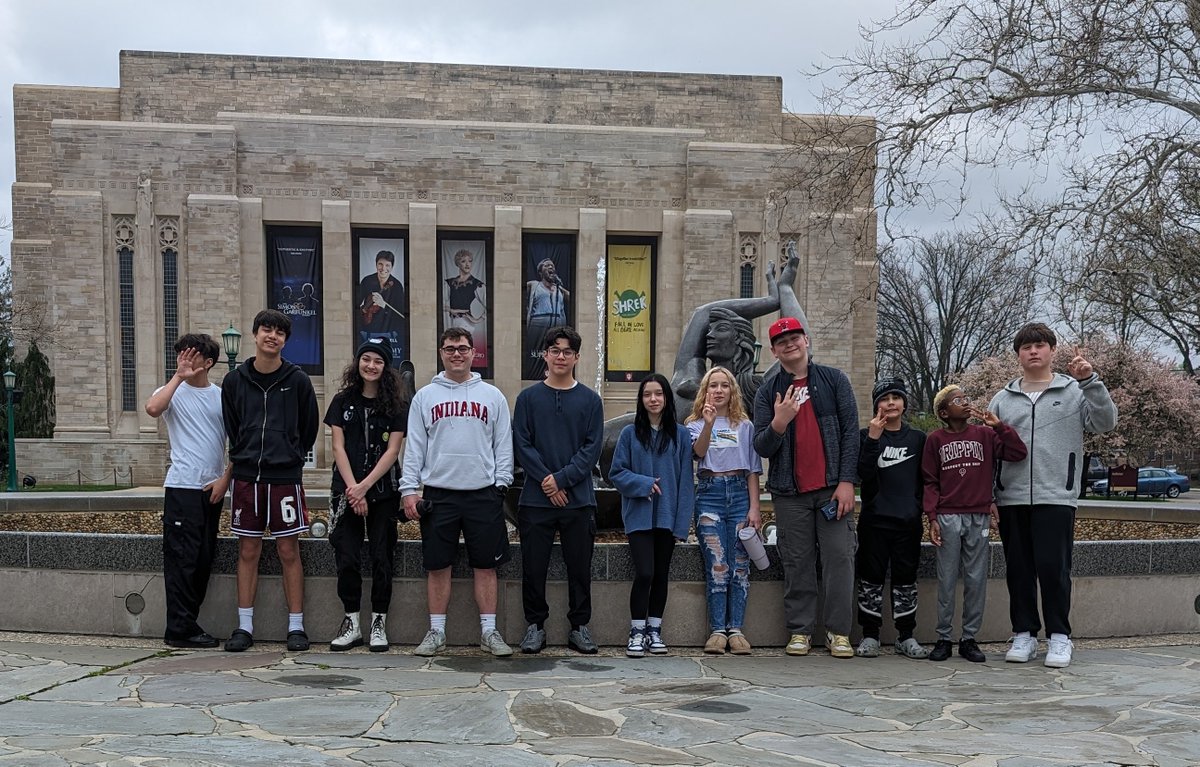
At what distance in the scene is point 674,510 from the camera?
263 inches

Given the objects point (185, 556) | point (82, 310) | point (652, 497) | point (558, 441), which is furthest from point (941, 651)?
point (82, 310)

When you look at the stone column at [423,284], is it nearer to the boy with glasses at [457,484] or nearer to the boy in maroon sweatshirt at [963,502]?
the boy with glasses at [457,484]

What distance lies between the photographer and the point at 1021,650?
6426 mm

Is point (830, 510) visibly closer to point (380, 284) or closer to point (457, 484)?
point (457, 484)

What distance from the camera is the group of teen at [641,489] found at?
650 cm

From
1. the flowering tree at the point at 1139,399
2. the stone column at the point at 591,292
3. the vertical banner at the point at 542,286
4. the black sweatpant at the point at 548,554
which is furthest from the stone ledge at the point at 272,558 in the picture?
the flowering tree at the point at 1139,399

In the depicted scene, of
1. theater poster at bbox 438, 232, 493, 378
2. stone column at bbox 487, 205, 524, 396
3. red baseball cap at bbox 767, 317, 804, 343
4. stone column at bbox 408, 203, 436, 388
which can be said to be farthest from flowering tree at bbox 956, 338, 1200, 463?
red baseball cap at bbox 767, 317, 804, 343

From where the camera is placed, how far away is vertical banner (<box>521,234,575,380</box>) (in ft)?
121

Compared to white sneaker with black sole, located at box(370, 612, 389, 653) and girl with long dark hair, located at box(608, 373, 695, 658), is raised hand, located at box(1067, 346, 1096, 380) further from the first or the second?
white sneaker with black sole, located at box(370, 612, 389, 653)

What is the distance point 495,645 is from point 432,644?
14.7 inches

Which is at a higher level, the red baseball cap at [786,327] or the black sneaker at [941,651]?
the red baseball cap at [786,327]

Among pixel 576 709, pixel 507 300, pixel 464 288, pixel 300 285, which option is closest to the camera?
pixel 576 709

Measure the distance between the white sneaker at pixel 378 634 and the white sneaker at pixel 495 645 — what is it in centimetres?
59

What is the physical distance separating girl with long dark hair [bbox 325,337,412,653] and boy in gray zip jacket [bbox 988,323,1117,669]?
3.75 meters
